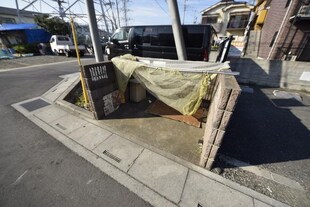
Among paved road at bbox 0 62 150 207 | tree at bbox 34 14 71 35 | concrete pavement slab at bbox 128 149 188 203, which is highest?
tree at bbox 34 14 71 35

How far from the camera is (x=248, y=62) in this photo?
20.1ft

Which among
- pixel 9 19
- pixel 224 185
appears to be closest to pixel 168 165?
pixel 224 185

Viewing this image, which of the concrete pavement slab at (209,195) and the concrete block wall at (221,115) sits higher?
the concrete block wall at (221,115)

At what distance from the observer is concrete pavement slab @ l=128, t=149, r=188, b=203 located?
1.84m

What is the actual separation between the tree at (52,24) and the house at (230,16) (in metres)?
21.1

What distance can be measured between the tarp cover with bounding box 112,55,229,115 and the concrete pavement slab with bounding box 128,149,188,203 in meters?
1.16

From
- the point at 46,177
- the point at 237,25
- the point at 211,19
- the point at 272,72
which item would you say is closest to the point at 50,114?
the point at 46,177

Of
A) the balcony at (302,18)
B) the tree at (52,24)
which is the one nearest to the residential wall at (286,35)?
the balcony at (302,18)

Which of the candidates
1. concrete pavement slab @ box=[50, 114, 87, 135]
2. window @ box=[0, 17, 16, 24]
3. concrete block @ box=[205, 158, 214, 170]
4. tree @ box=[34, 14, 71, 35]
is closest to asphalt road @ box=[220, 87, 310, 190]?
concrete block @ box=[205, 158, 214, 170]

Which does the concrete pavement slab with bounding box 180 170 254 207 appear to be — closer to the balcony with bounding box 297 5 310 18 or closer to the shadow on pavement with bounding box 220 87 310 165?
the shadow on pavement with bounding box 220 87 310 165

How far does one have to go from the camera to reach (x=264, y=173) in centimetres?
213

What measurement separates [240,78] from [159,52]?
4.27 metres

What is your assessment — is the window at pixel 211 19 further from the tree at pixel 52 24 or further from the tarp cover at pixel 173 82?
the tarp cover at pixel 173 82

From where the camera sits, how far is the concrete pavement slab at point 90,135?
2.62 metres
